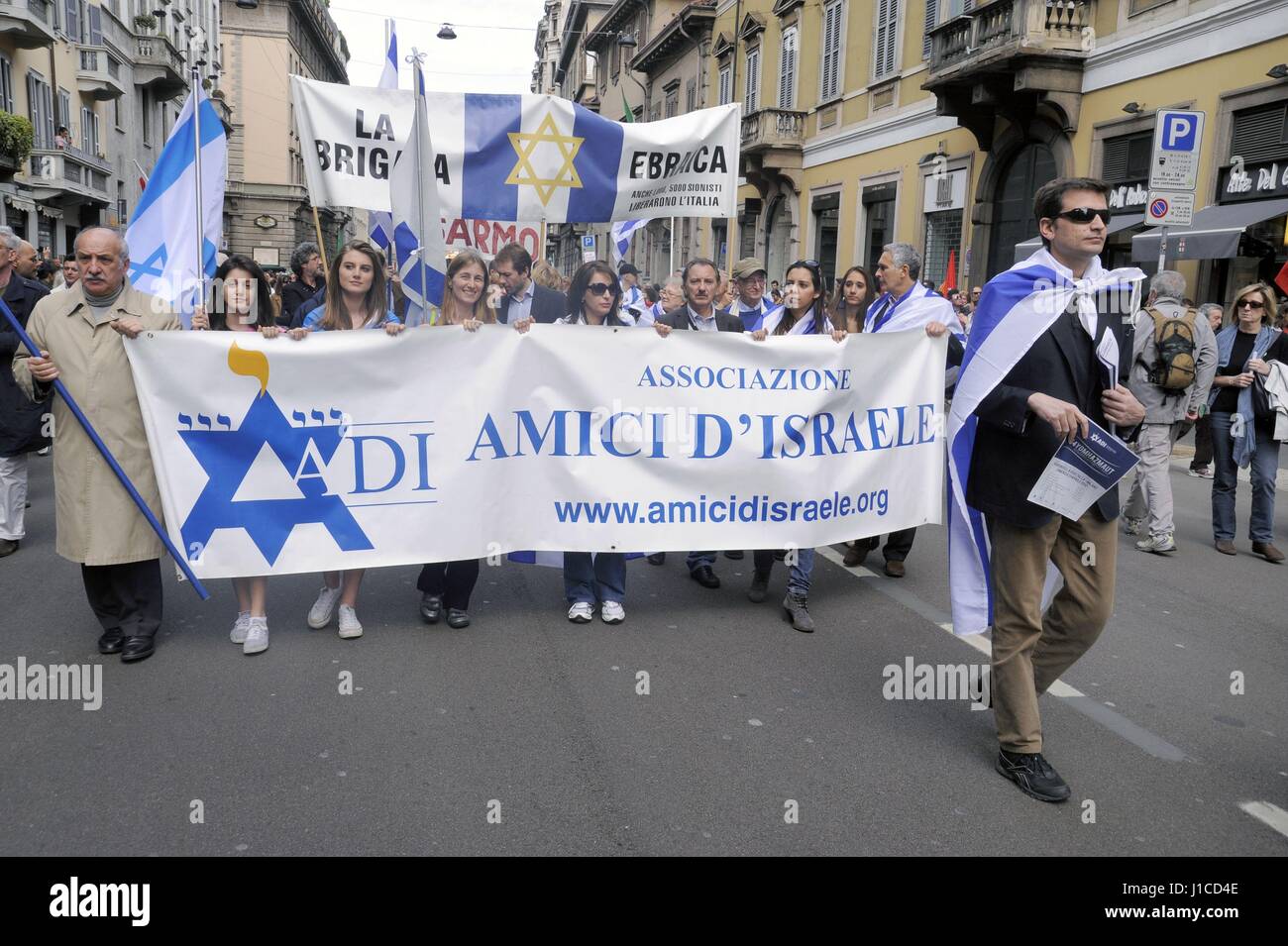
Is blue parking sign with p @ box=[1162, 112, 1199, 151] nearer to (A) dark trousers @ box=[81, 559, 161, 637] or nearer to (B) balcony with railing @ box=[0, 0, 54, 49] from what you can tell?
(A) dark trousers @ box=[81, 559, 161, 637]

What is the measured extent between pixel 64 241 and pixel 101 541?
3613cm

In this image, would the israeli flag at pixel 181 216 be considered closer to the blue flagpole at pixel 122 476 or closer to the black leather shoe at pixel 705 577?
the blue flagpole at pixel 122 476

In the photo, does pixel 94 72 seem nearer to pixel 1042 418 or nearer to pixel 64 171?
pixel 64 171

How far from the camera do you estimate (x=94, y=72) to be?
35781 mm

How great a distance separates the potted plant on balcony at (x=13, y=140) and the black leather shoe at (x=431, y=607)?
25.5 meters

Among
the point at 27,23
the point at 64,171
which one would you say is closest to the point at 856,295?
the point at 27,23

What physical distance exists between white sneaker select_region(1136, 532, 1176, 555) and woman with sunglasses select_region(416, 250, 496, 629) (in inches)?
201

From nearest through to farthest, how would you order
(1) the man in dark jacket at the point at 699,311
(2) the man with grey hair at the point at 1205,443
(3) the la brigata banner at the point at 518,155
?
(3) the la brigata banner at the point at 518,155
(1) the man in dark jacket at the point at 699,311
(2) the man with grey hair at the point at 1205,443

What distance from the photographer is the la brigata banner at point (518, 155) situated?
5.83m

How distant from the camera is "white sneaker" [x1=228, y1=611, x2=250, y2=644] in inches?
210

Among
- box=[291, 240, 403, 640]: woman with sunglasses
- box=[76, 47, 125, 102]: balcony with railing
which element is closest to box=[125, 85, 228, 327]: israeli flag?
box=[291, 240, 403, 640]: woman with sunglasses

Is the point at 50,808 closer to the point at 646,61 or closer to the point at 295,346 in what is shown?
the point at 295,346

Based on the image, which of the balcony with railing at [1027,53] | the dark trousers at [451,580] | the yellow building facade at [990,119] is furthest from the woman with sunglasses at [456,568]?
the balcony with railing at [1027,53]
